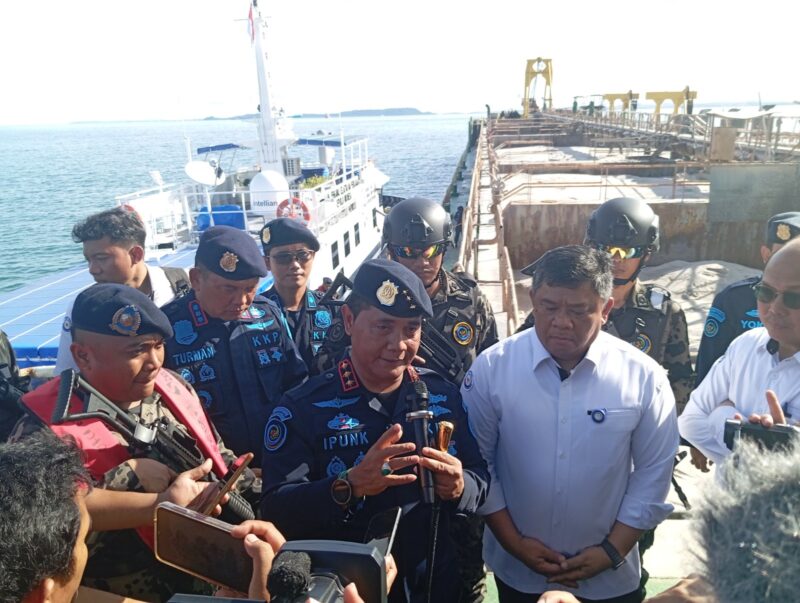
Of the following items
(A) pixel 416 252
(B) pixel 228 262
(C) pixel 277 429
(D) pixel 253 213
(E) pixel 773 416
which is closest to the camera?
(E) pixel 773 416

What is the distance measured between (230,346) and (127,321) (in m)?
1.06

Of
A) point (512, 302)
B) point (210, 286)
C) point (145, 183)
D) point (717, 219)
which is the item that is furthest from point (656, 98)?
point (210, 286)

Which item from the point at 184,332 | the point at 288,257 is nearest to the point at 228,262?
the point at 184,332

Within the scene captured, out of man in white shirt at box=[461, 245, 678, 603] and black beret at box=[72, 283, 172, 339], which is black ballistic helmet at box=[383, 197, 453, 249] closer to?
man in white shirt at box=[461, 245, 678, 603]

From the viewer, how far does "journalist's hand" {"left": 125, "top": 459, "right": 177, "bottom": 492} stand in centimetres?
208

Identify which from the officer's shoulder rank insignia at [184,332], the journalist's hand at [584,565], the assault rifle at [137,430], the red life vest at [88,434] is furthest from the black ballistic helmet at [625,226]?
the red life vest at [88,434]

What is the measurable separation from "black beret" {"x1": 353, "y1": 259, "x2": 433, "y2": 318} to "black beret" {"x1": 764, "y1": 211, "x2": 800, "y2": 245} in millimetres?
2919

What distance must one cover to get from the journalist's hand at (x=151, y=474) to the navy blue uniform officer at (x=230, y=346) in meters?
1.10

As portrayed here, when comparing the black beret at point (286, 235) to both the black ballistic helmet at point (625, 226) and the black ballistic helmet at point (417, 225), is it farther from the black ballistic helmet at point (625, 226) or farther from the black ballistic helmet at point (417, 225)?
the black ballistic helmet at point (625, 226)

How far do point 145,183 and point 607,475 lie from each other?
48917 mm

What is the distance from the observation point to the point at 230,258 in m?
3.33

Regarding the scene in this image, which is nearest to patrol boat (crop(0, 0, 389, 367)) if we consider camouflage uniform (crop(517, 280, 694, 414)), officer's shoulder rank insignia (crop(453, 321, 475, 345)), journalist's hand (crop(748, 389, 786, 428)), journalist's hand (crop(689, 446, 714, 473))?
officer's shoulder rank insignia (crop(453, 321, 475, 345))

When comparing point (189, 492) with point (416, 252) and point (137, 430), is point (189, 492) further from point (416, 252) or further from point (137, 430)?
point (416, 252)

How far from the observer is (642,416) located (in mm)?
2512
